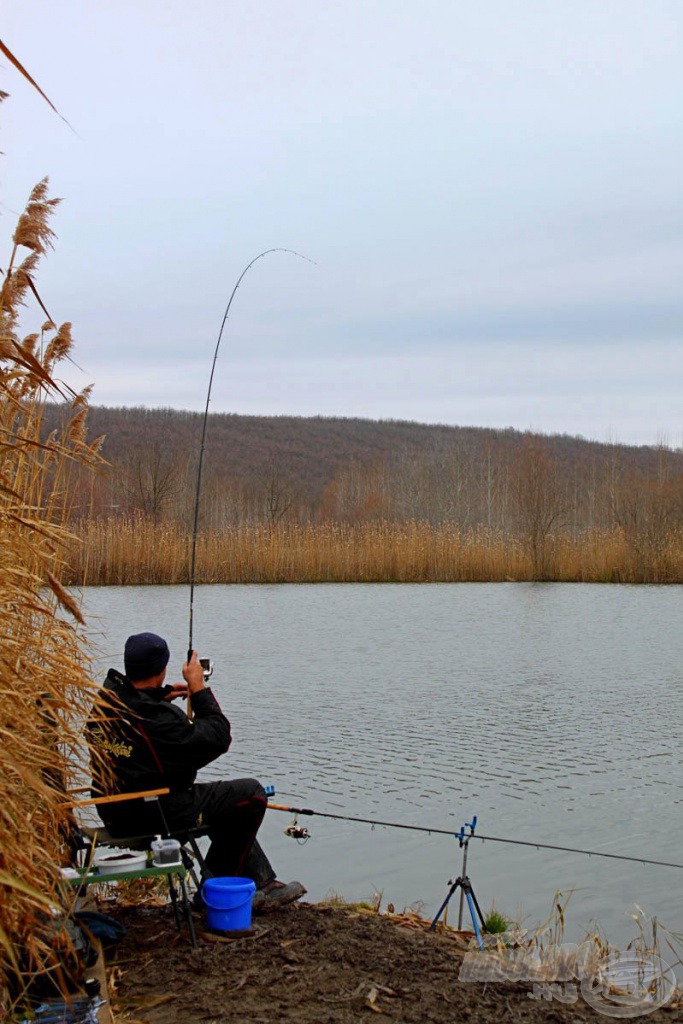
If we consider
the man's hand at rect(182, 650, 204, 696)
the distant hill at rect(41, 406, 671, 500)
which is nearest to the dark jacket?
the man's hand at rect(182, 650, 204, 696)

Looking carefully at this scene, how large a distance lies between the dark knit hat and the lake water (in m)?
0.19

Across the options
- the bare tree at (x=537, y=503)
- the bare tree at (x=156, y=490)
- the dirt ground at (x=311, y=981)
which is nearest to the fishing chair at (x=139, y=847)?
the dirt ground at (x=311, y=981)

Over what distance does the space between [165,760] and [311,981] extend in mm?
964

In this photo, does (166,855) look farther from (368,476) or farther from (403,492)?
(368,476)

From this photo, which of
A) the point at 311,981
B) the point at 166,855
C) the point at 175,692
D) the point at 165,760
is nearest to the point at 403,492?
the point at 175,692

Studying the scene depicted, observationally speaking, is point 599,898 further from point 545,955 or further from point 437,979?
point 437,979

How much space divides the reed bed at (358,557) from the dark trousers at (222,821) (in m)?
16.5

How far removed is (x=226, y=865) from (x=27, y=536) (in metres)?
1.50

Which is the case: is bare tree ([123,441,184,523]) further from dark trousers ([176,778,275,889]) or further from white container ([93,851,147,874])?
white container ([93,851,147,874])

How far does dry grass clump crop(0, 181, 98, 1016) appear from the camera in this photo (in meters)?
2.82

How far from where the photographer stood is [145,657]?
4.11 m

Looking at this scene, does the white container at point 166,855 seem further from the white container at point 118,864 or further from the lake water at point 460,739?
the lake water at point 460,739

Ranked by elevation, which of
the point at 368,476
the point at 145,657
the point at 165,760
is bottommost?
the point at 165,760

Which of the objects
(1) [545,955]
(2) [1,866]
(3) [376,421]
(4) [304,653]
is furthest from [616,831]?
(3) [376,421]
